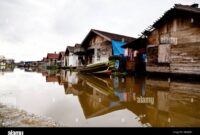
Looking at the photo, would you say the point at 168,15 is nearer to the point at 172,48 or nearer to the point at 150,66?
the point at 172,48

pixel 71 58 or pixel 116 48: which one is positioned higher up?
pixel 116 48

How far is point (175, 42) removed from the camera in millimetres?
15508

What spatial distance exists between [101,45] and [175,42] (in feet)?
46.5

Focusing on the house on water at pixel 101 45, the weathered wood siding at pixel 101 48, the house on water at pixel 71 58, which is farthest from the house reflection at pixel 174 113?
the house on water at pixel 71 58

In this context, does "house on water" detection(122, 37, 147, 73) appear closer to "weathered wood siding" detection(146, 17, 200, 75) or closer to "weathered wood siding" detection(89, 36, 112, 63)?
"weathered wood siding" detection(146, 17, 200, 75)

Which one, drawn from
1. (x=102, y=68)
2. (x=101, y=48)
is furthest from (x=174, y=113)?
(x=101, y=48)

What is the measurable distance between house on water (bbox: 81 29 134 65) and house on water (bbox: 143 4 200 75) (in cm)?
721

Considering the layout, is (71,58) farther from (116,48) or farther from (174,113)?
(174,113)

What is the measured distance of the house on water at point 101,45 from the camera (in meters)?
25.3

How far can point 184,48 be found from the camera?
14.8 meters

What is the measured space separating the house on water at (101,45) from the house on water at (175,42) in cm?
721

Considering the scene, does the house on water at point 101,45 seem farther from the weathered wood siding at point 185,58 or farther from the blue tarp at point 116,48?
the weathered wood siding at point 185,58
